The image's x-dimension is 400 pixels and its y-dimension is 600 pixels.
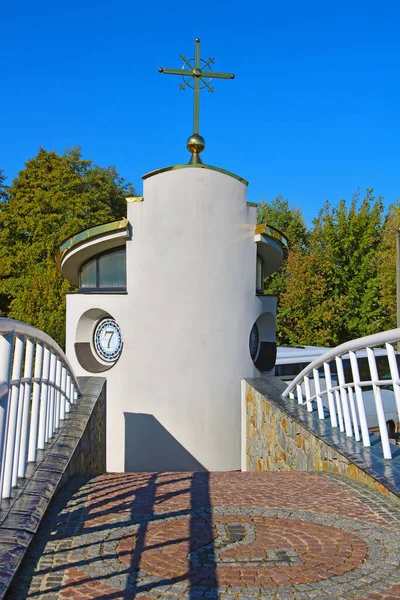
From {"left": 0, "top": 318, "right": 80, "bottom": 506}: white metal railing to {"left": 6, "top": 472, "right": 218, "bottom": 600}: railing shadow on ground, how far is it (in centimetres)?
42

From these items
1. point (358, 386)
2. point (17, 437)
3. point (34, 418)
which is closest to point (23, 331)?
point (17, 437)

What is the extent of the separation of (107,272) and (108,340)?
1.18 metres

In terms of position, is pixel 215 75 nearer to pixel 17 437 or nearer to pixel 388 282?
pixel 17 437

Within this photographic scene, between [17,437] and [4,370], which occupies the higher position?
[4,370]

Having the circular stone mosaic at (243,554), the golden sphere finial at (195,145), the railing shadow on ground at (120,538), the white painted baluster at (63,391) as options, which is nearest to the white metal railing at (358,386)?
the circular stone mosaic at (243,554)

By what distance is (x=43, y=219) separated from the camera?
30266 millimetres

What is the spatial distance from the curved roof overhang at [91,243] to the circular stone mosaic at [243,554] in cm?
641

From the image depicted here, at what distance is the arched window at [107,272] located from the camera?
1043 centimetres

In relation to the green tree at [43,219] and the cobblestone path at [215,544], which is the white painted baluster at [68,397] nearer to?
the cobblestone path at [215,544]

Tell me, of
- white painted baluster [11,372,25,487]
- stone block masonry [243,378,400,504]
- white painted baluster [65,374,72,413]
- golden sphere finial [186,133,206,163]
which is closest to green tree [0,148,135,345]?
golden sphere finial [186,133,206,163]

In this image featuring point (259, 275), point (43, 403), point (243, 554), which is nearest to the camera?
point (243, 554)

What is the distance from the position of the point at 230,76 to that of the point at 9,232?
930 inches

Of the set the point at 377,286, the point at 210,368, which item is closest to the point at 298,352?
the point at 210,368

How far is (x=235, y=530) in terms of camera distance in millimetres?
3871
